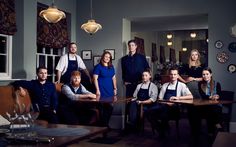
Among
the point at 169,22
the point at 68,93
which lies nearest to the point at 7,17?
the point at 68,93

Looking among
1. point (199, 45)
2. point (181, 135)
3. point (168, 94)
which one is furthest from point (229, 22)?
point (199, 45)

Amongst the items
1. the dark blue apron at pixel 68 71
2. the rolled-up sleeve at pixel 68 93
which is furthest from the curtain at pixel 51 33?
the rolled-up sleeve at pixel 68 93

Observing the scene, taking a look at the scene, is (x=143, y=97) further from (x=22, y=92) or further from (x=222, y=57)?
(x=22, y=92)

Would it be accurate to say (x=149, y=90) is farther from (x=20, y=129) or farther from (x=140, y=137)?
(x=20, y=129)

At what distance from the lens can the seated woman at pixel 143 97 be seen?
20.8ft

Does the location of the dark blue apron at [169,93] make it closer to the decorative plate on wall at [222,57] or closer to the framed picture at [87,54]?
the decorative plate on wall at [222,57]

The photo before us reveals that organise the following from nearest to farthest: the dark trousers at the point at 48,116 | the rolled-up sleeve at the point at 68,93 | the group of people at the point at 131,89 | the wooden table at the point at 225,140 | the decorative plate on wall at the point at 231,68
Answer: the wooden table at the point at 225,140 < the dark trousers at the point at 48,116 < the group of people at the point at 131,89 < the rolled-up sleeve at the point at 68,93 < the decorative plate on wall at the point at 231,68

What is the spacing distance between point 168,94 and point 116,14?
251cm

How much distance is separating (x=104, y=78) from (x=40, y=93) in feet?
5.81

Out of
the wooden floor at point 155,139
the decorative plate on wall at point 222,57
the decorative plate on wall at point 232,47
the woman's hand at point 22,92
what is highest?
the decorative plate on wall at point 232,47

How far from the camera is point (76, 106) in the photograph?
5.82 metres

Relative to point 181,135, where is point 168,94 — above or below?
above

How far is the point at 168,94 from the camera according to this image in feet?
20.4

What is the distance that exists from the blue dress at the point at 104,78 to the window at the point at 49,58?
1.24 meters
